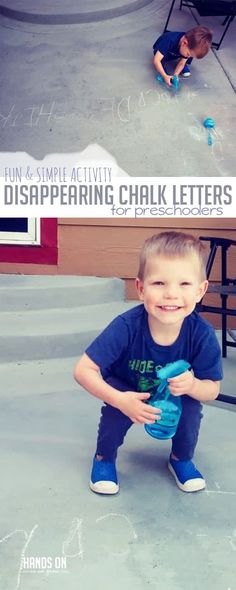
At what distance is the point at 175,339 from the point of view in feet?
3.40

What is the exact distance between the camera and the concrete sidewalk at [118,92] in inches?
58.8

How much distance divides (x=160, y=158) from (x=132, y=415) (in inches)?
32.2

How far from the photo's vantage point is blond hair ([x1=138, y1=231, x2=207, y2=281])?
949mm

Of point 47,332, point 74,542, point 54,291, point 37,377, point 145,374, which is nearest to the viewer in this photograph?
point 74,542

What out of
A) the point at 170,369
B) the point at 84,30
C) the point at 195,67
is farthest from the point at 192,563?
the point at 84,30

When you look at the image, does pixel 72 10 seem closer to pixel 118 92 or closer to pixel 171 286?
pixel 118 92

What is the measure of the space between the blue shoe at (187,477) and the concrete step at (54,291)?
3.40ft

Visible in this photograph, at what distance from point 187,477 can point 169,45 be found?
1.05 metres

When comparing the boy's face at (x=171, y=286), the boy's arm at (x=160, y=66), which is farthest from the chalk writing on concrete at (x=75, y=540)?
the boy's arm at (x=160, y=66)

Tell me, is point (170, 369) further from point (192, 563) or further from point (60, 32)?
point (60, 32)

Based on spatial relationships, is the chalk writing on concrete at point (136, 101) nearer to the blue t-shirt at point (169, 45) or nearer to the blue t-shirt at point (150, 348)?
the blue t-shirt at point (169, 45)

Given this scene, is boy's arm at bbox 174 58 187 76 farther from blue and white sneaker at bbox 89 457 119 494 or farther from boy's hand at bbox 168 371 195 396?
blue and white sneaker at bbox 89 457 119 494

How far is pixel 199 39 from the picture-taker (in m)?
1.48

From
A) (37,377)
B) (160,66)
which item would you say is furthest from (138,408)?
(160,66)
